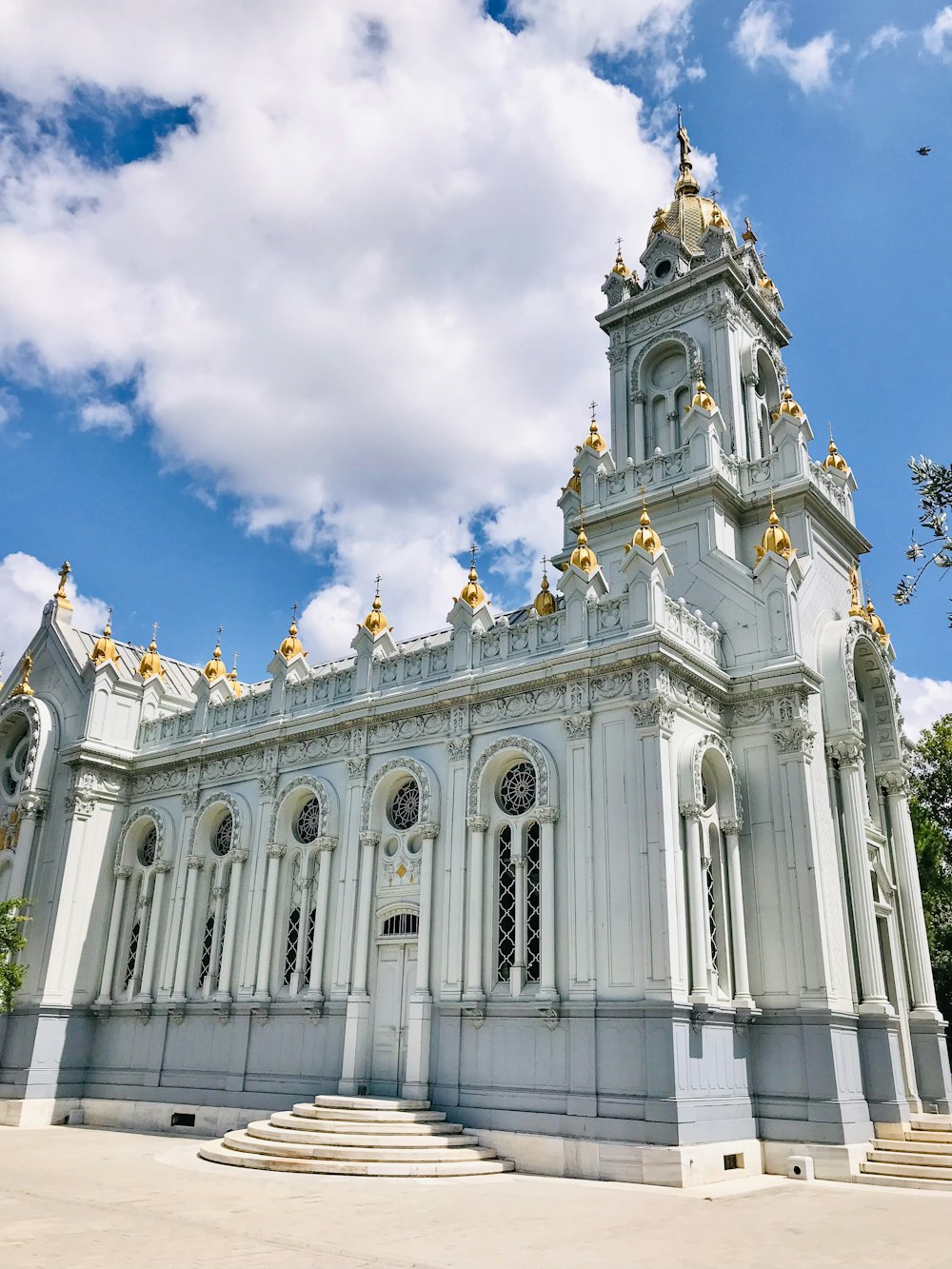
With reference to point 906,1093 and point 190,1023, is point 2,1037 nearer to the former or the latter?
point 190,1023

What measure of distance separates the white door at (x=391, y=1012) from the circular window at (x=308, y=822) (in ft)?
11.9

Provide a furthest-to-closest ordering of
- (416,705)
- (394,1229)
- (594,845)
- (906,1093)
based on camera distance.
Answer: (416,705) < (906,1093) < (594,845) < (394,1229)

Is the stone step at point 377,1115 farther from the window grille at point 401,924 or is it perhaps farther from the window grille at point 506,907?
the window grille at point 401,924

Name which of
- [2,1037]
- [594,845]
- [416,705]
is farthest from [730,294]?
[2,1037]

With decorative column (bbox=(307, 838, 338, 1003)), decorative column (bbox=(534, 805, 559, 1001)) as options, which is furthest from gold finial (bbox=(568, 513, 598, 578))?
decorative column (bbox=(307, 838, 338, 1003))

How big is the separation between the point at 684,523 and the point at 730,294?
7.85m

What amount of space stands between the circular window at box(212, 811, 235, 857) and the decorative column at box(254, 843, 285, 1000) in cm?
235

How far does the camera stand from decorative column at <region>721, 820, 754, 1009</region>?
1998 cm

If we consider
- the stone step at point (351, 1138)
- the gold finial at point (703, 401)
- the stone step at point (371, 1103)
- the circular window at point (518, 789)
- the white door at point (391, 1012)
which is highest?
the gold finial at point (703, 401)

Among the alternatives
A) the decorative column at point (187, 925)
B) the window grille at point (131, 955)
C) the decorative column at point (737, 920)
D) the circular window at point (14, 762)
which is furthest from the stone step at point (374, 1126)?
the circular window at point (14, 762)

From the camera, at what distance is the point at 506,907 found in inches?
838

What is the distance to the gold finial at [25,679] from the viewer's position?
3166 cm

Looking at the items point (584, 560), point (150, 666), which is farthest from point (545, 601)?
point (150, 666)

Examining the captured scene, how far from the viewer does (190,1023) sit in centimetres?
2548
